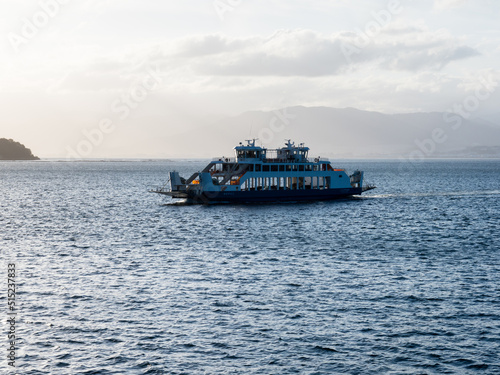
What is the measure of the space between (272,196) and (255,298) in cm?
5813

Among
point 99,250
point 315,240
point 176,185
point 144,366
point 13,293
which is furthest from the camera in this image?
point 176,185

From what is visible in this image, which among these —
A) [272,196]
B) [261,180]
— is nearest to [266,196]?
[272,196]

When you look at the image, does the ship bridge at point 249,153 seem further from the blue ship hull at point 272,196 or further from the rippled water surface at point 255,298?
the rippled water surface at point 255,298

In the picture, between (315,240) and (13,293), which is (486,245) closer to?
(315,240)

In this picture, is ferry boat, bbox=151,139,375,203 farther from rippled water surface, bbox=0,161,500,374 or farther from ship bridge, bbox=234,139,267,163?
rippled water surface, bbox=0,161,500,374

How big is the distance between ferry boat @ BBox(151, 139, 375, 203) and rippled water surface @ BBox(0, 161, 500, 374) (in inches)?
772

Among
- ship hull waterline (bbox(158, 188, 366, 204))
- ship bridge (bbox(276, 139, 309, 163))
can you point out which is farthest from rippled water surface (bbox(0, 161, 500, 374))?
ship bridge (bbox(276, 139, 309, 163))

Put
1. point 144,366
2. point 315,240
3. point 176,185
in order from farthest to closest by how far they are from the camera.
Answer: point 176,185, point 315,240, point 144,366

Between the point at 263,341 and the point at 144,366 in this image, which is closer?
the point at 144,366

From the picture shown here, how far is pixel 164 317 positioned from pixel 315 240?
97.9 feet

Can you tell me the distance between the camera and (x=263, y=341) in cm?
2816

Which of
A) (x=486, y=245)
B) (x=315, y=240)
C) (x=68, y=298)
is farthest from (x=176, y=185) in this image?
(x=68, y=298)

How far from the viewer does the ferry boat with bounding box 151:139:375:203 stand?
8956 centimetres

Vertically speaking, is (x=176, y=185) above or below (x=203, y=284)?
above
